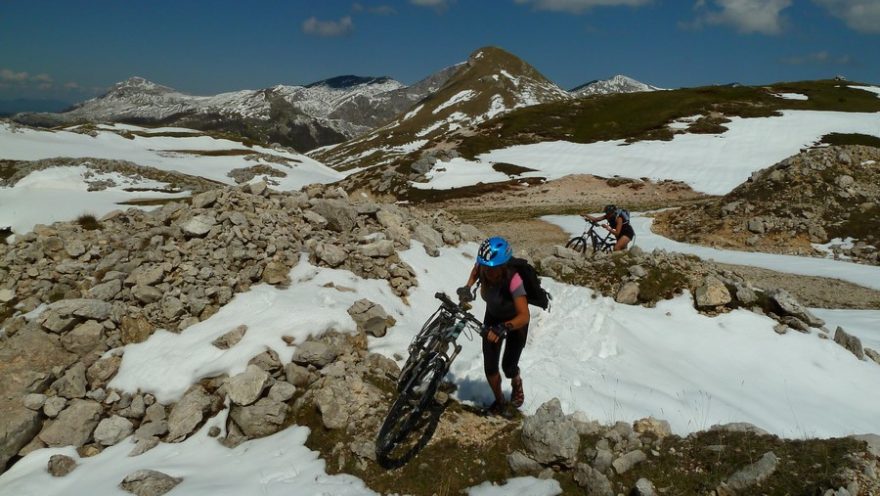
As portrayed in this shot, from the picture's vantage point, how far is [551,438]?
24.5 ft

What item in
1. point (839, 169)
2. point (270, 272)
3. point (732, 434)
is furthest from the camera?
point (839, 169)

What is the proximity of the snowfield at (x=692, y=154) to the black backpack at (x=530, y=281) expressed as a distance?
55865 mm

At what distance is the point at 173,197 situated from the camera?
3447 centimetres

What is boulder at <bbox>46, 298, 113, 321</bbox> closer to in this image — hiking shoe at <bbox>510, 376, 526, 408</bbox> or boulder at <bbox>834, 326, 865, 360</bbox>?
→ hiking shoe at <bbox>510, 376, 526, 408</bbox>

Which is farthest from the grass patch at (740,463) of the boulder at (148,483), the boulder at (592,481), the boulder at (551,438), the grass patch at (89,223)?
the grass patch at (89,223)

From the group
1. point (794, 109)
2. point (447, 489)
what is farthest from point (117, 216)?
point (794, 109)

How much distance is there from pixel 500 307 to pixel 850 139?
84.9m

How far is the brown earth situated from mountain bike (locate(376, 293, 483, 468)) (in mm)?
9065

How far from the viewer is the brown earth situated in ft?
63.4

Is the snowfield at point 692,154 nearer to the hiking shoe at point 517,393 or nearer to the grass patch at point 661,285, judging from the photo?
the grass patch at point 661,285

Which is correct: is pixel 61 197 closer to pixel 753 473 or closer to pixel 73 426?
pixel 73 426

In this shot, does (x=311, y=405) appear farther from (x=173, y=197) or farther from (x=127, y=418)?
(x=173, y=197)

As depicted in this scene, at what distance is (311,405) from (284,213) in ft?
24.2

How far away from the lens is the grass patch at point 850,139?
6712cm
